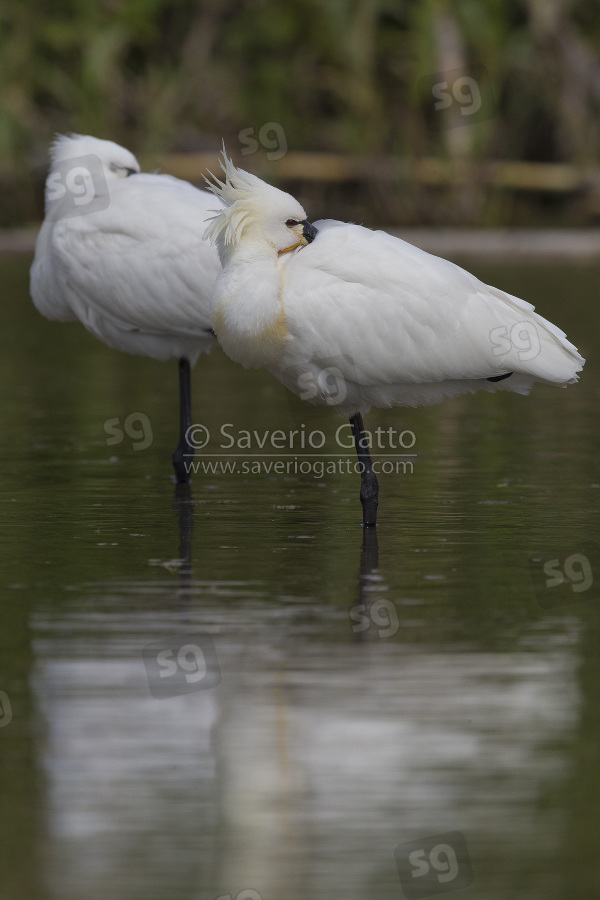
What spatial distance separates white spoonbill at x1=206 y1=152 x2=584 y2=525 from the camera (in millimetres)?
8664

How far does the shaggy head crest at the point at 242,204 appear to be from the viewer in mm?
8805

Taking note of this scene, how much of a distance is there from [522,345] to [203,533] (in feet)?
5.99

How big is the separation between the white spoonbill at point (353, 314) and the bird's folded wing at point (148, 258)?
1.54 meters

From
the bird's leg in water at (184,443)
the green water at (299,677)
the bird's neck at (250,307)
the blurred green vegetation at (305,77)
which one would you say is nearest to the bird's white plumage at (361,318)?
the bird's neck at (250,307)

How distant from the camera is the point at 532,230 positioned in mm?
29422

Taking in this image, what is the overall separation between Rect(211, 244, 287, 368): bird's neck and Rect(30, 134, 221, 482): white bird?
181cm

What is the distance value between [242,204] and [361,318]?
805 millimetres

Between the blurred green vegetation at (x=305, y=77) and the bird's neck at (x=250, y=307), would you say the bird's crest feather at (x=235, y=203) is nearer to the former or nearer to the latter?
the bird's neck at (x=250, y=307)

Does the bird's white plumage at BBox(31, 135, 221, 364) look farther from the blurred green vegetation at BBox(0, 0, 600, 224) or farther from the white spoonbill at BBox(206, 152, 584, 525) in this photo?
the blurred green vegetation at BBox(0, 0, 600, 224)

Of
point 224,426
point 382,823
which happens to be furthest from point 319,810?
point 224,426

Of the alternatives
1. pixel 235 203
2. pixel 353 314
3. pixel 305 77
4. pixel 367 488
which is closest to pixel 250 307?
pixel 353 314

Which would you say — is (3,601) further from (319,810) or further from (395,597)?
(319,810)

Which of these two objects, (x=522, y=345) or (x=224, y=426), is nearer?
(x=522, y=345)

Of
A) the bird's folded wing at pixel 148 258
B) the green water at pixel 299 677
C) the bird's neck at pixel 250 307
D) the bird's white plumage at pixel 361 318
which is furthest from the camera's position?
the bird's folded wing at pixel 148 258
